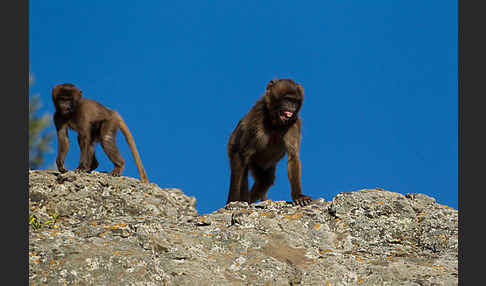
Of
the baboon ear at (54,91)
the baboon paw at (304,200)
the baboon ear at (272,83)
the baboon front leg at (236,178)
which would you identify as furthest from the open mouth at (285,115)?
the baboon ear at (54,91)

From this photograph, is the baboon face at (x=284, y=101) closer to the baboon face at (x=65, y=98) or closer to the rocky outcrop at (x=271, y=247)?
the rocky outcrop at (x=271, y=247)

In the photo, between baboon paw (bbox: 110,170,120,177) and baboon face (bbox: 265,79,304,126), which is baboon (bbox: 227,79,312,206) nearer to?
baboon face (bbox: 265,79,304,126)

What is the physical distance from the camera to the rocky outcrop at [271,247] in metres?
4.52

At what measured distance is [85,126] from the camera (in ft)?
42.9

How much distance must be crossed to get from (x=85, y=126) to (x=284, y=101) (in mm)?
5854

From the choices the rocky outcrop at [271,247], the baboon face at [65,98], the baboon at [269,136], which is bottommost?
the rocky outcrop at [271,247]

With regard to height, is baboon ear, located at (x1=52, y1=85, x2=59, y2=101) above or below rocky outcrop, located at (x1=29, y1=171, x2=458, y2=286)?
above

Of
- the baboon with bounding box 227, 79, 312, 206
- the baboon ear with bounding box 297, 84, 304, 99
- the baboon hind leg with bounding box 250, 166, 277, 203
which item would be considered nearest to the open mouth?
the baboon with bounding box 227, 79, 312, 206

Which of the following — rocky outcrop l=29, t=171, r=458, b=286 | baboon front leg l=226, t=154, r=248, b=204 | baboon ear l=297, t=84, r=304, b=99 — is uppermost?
baboon ear l=297, t=84, r=304, b=99

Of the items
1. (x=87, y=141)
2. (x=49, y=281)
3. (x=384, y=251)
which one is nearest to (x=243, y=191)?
(x=87, y=141)

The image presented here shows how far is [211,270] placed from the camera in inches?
185

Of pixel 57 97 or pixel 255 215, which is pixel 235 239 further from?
pixel 57 97

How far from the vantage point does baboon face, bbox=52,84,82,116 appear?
12.9 m

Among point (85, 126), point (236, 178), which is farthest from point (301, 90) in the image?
point (85, 126)
